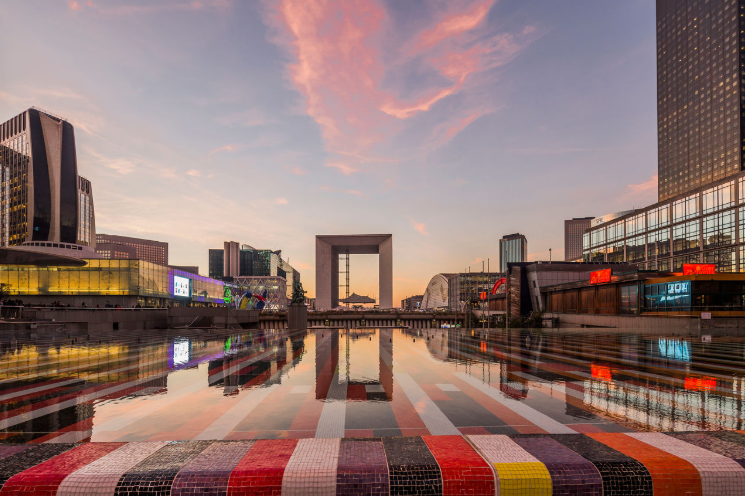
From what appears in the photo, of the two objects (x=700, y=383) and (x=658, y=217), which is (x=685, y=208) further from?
(x=700, y=383)

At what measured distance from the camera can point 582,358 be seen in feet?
57.4

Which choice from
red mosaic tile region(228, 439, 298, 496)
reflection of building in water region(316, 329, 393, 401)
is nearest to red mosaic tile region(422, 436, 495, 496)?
red mosaic tile region(228, 439, 298, 496)

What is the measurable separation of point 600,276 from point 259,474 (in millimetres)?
65441

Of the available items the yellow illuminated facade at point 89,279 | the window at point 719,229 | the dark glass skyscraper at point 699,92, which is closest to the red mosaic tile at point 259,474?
the yellow illuminated facade at point 89,279

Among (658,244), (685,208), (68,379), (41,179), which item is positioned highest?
(41,179)

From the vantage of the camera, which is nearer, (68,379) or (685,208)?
(68,379)

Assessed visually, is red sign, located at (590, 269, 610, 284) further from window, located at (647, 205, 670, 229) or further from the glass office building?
window, located at (647, 205, 670, 229)

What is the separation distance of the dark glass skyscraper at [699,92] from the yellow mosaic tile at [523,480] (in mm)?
181791

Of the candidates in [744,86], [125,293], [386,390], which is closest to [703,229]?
[744,86]

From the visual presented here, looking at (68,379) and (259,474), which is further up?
(259,474)

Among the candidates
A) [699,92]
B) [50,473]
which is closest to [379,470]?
[50,473]

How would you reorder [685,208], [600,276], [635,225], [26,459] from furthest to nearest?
1. [635,225]
2. [685,208]
3. [600,276]
4. [26,459]

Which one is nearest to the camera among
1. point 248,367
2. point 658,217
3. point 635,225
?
→ point 248,367

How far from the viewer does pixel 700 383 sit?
11469 millimetres
